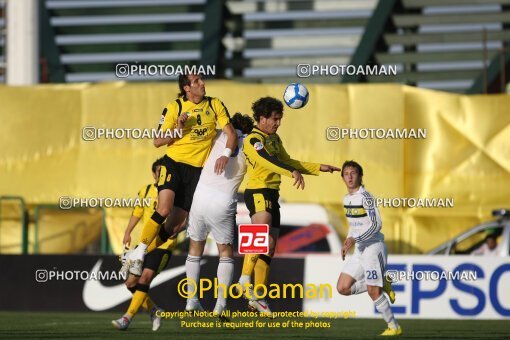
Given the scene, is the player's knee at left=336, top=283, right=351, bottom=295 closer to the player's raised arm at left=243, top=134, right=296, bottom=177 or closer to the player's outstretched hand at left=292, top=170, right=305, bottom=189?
the player's raised arm at left=243, top=134, right=296, bottom=177

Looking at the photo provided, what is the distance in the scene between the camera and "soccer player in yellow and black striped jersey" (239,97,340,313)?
12.4 metres

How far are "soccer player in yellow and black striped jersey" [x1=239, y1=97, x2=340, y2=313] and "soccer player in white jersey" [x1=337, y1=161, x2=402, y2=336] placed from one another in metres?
0.37

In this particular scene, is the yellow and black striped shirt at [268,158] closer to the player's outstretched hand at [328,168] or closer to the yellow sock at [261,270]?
the player's outstretched hand at [328,168]

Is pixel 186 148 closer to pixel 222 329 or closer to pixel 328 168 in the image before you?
pixel 328 168

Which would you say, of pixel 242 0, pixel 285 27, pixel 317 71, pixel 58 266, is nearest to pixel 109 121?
pixel 58 266

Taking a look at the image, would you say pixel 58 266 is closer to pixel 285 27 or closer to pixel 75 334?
pixel 75 334

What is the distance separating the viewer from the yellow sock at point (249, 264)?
42.2 feet

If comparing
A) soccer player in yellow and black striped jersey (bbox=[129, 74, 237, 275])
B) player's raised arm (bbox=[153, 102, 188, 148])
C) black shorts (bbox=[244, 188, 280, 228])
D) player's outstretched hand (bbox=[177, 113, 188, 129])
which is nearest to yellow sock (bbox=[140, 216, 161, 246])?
soccer player in yellow and black striped jersey (bbox=[129, 74, 237, 275])

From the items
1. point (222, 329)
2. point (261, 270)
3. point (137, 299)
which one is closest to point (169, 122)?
point (137, 299)

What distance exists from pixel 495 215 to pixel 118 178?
5707 mm

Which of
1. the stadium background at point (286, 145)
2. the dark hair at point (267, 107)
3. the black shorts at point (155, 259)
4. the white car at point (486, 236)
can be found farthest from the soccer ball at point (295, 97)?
the white car at point (486, 236)

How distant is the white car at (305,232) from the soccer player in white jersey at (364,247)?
6.15 metres

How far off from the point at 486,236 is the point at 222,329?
7.30 m

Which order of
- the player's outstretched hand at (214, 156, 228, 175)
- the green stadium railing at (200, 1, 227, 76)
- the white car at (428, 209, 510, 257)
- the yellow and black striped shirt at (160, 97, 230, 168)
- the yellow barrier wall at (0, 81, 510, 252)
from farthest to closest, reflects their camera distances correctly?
the green stadium railing at (200, 1, 227, 76)
the yellow barrier wall at (0, 81, 510, 252)
the white car at (428, 209, 510, 257)
the player's outstretched hand at (214, 156, 228, 175)
the yellow and black striped shirt at (160, 97, 230, 168)
